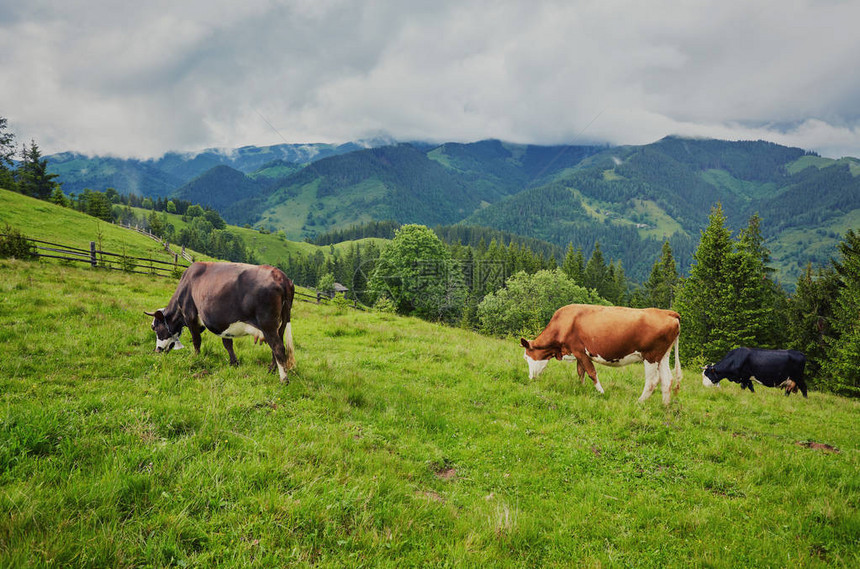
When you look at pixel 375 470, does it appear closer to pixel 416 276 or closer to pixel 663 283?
pixel 416 276

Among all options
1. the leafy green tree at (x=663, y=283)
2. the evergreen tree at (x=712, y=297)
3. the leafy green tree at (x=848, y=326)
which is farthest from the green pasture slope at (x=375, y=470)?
the leafy green tree at (x=663, y=283)

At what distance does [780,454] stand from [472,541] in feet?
20.4

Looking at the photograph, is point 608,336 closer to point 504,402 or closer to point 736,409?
point 504,402

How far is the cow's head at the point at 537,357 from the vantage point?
1029 centimetres

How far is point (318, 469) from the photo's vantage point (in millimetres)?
4367

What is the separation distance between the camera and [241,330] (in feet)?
27.0

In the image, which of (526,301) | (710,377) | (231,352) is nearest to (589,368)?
(231,352)

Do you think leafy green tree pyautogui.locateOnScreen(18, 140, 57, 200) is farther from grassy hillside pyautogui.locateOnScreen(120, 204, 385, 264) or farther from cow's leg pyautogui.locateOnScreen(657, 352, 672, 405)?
cow's leg pyautogui.locateOnScreen(657, 352, 672, 405)

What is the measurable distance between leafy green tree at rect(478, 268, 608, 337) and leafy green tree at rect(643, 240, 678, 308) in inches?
667

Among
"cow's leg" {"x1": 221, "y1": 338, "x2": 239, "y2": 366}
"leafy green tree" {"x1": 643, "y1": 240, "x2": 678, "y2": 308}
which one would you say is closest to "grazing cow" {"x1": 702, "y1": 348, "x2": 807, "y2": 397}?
"cow's leg" {"x1": 221, "y1": 338, "x2": 239, "y2": 366}

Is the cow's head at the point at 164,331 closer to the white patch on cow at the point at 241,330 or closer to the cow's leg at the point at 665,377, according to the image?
the white patch on cow at the point at 241,330

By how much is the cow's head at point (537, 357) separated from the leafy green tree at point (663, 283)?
191 feet

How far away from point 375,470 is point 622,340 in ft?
23.4

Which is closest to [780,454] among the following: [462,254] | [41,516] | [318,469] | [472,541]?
[472,541]
